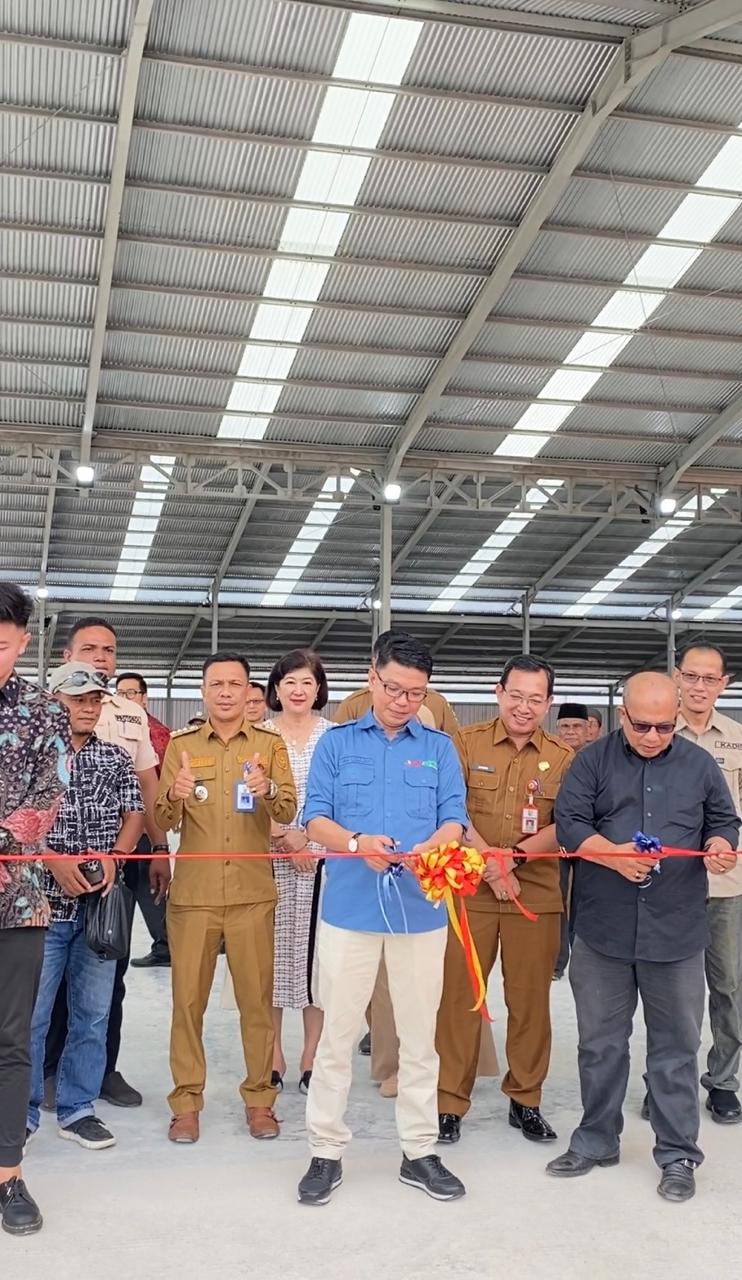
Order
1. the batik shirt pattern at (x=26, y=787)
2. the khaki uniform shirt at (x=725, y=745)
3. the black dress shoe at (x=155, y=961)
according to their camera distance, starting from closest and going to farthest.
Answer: the batik shirt pattern at (x=26, y=787), the khaki uniform shirt at (x=725, y=745), the black dress shoe at (x=155, y=961)

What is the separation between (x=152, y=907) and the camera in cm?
743

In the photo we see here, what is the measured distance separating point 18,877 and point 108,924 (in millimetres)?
843

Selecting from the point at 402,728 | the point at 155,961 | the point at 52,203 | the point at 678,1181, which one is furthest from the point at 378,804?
the point at 52,203

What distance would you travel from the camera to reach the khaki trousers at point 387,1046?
473cm

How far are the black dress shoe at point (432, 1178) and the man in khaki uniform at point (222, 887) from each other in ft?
2.08

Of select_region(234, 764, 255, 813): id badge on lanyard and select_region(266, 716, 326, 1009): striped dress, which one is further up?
select_region(234, 764, 255, 813): id badge on lanyard

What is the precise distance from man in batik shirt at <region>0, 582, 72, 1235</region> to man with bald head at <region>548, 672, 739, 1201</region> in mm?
1598

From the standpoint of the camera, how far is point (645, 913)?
3748mm

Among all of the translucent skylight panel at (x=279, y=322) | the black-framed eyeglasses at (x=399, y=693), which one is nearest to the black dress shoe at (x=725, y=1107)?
the black-framed eyeglasses at (x=399, y=693)

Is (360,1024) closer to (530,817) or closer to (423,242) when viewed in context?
(530,817)

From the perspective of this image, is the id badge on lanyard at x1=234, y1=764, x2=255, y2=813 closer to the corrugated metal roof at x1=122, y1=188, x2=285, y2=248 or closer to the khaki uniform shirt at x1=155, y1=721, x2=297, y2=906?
the khaki uniform shirt at x1=155, y1=721, x2=297, y2=906

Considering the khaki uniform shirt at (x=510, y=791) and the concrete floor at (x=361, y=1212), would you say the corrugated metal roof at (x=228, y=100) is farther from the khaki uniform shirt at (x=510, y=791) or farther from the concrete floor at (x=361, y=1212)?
the concrete floor at (x=361, y=1212)

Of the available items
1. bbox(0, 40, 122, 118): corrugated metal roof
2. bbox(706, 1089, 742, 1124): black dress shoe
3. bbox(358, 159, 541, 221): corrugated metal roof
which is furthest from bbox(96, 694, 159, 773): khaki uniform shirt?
bbox(358, 159, 541, 221): corrugated metal roof

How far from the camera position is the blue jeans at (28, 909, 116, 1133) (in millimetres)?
4074
